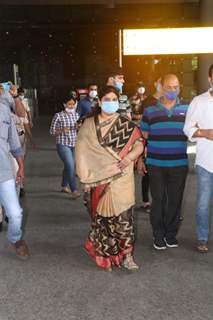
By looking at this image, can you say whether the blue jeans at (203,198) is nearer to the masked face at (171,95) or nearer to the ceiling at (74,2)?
the masked face at (171,95)

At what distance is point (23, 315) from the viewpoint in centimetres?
396

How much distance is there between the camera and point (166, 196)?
547 cm

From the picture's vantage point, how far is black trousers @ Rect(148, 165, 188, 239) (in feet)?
17.6

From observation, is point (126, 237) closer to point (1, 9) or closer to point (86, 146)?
point (86, 146)

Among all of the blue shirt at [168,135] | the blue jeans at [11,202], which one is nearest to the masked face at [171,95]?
the blue shirt at [168,135]

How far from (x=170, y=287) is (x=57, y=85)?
23.1 m

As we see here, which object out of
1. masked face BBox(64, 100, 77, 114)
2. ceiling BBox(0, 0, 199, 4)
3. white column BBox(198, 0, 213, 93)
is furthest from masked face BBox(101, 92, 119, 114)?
ceiling BBox(0, 0, 199, 4)

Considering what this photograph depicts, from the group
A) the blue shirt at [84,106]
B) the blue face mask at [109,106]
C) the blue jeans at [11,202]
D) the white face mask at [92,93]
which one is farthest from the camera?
the blue shirt at [84,106]

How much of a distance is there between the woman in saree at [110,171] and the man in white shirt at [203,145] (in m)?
0.61

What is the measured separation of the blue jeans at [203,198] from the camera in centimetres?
525

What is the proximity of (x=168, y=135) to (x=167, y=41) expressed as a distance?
11220 millimetres

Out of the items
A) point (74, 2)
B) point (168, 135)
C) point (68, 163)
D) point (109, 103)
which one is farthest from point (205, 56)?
point (109, 103)

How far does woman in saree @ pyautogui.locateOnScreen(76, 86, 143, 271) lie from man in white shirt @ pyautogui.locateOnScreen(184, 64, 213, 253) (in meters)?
0.61

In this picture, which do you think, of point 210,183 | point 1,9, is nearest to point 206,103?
point 210,183
